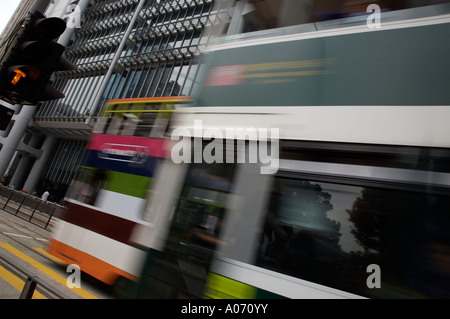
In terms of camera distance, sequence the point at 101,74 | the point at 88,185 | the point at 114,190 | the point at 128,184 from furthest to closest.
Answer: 1. the point at 101,74
2. the point at 88,185
3. the point at 114,190
4. the point at 128,184

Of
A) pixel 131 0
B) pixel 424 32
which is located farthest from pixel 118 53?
pixel 424 32

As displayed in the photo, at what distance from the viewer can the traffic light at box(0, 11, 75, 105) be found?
7.40 ft

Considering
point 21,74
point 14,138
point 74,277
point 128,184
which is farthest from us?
point 14,138

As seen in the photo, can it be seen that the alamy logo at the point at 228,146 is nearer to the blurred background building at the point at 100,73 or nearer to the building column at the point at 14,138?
the blurred background building at the point at 100,73

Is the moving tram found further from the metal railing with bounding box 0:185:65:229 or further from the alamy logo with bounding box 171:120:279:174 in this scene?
the metal railing with bounding box 0:185:65:229

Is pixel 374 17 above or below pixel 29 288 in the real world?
above

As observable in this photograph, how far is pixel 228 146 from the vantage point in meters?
2.42

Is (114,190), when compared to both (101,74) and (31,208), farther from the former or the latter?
(101,74)

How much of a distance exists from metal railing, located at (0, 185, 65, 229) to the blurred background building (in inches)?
342

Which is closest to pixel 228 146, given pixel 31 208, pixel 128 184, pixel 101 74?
pixel 128 184

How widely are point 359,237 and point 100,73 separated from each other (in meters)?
28.4

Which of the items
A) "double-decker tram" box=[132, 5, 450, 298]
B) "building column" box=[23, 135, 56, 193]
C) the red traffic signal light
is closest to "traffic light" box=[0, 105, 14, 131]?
the red traffic signal light

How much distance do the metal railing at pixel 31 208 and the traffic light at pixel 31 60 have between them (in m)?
10.0

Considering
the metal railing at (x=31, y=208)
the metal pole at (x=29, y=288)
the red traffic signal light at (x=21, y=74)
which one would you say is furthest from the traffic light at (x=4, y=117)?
Answer: the metal railing at (x=31, y=208)
